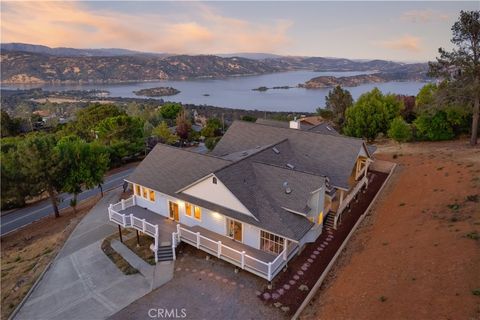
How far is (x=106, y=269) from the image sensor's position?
17516 millimetres

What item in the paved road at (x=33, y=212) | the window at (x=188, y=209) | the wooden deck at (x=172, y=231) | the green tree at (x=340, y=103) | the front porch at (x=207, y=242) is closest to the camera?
the front porch at (x=207, y=242)

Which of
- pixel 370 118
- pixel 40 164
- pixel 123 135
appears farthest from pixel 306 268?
pixel 123 135

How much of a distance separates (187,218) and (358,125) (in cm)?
3217

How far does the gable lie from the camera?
56.0 feet

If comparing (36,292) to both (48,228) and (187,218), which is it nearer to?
(187,218)

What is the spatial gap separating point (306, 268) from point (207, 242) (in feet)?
19.7

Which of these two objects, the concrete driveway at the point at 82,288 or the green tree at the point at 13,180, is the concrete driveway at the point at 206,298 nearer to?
the concrete driveway at the point at 82,288

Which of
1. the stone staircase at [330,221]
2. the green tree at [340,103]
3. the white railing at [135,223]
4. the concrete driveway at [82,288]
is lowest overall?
the concrete driveway at [82,288]

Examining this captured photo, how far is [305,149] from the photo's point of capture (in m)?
24.9

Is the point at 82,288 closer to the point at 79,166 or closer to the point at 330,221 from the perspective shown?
A: the point at 79,166

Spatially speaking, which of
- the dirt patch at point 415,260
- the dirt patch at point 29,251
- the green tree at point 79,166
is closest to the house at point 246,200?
the dirt patch at point 415,260

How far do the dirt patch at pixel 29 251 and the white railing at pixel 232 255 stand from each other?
8.89 metres

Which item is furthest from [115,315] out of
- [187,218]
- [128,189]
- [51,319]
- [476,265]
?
[128,189]

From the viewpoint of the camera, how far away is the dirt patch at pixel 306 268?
1478cm
